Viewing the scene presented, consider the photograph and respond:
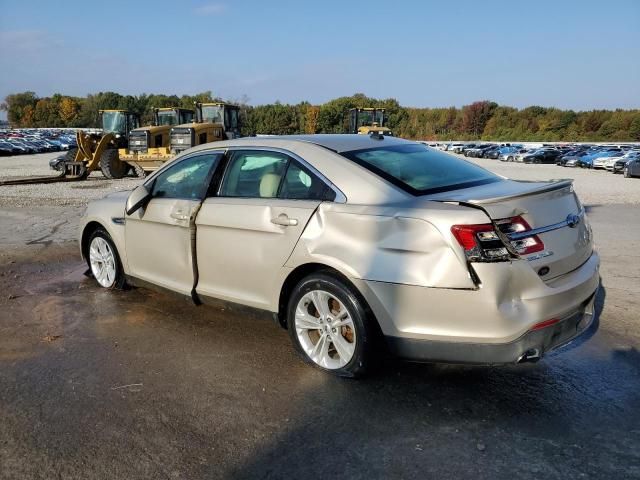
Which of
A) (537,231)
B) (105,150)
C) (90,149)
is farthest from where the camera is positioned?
(90,149)

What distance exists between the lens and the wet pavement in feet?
9.14

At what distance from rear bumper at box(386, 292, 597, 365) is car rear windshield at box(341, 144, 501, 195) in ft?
3.24

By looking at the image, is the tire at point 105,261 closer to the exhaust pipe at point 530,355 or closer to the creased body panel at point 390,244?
the creased body panel at point 390,244

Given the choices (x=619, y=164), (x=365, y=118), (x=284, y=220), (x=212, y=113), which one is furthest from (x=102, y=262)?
(x=619, y=164)

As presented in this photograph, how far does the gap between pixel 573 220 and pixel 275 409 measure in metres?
2.24

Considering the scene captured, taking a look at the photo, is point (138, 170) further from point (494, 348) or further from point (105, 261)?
point (494, 348)

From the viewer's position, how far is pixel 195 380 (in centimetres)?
381

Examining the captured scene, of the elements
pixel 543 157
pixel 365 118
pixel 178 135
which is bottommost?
pixel 543 157

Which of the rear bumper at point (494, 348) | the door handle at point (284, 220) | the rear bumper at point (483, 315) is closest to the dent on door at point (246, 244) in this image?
the door handle at point (284, 220)

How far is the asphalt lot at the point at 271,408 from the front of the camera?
2791 mm

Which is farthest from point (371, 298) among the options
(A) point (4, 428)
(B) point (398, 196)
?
(A) point (4, 428)

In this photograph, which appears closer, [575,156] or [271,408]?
[271,408]

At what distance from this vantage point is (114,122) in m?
24.7

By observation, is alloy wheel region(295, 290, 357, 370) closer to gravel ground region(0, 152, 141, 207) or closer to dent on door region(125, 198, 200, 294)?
dent on door region(125, 198, 200, 294)
